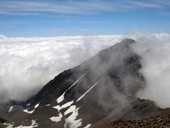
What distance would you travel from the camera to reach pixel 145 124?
655 ft

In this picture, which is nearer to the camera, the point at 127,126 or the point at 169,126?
the point at 169,126

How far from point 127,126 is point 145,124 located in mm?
9902

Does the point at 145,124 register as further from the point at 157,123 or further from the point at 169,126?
the point at 169,126

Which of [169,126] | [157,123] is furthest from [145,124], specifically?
[169,126]

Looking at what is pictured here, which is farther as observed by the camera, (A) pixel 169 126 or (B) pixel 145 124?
(B) pixel 145 124

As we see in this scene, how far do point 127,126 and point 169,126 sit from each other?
29609 mm


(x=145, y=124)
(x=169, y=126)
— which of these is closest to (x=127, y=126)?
(x=145, y=124)

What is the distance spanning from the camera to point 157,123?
634 feet

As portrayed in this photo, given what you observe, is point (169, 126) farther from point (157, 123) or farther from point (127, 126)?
point (127, 126)

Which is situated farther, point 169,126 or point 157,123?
point 157,123

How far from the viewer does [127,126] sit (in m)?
200

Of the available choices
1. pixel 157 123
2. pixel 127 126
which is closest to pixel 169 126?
pixel 157 123

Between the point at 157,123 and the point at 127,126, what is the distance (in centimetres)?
1664
